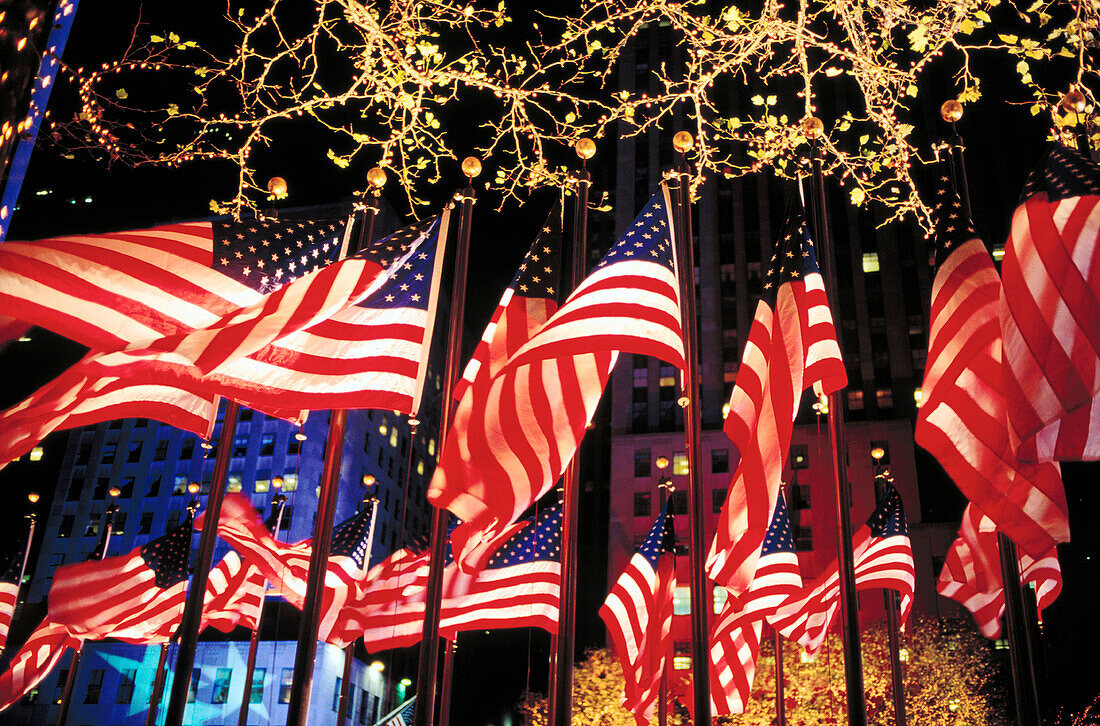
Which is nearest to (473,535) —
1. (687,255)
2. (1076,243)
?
(687,255)

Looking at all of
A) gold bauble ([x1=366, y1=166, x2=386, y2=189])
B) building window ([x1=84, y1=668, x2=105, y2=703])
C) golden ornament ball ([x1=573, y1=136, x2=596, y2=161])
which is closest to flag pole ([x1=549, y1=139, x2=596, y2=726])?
golden ornament ball ([x1=573, y1=136, x2=596, y2=161])

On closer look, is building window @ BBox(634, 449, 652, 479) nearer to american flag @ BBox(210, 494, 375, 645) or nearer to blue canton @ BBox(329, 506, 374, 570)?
blue canton @ BBox(329, 506, 374, 570)

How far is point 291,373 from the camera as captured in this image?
31.6ft

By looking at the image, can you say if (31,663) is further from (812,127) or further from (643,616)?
(812,127)

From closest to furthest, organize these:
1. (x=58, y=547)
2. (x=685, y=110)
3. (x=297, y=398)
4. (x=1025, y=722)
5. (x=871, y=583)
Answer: (x=1025, y=722), (x=297, y=398), (x=871, y=583), (x=58, y=547), (x=685, y=110)

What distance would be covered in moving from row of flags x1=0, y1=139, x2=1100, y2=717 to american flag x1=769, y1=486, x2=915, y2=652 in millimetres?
5713

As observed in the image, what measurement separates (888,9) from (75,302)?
382 inches

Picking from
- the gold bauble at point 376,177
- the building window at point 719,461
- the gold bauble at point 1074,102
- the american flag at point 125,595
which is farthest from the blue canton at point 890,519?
the building window at point 719,461

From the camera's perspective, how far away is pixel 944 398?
8.91 m

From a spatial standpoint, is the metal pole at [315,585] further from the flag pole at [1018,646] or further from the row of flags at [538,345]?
the flag pole at [1018,646]

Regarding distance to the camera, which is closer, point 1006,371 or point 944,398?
point 1006,371

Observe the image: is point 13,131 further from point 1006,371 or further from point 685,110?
point 685,110

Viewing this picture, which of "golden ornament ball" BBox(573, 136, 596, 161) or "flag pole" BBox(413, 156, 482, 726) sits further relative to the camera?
"golden ornament ball" BBox(573, 136, 596, 161)

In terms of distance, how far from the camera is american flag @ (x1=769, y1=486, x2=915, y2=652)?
15.3 meters
